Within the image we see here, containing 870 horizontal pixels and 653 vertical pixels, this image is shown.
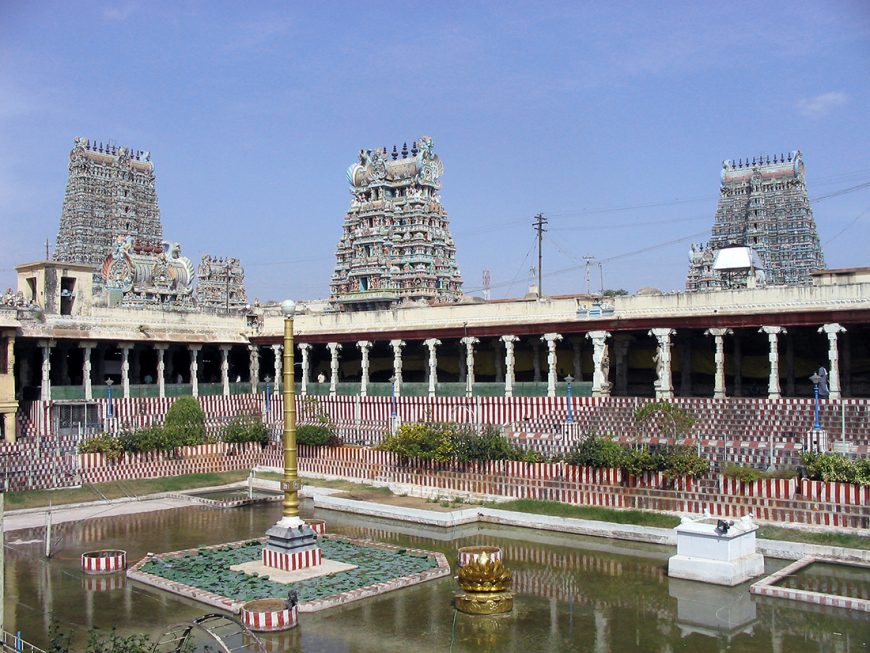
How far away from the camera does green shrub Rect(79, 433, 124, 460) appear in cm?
3719

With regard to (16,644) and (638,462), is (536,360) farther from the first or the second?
(16,644)

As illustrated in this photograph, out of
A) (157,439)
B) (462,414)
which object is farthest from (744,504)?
(157,439)

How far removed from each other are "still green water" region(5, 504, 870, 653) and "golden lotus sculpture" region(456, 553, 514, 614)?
33cm

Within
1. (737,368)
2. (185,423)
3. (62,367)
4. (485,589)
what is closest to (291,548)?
(485,589)

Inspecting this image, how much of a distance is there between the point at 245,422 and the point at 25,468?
11.1 meters

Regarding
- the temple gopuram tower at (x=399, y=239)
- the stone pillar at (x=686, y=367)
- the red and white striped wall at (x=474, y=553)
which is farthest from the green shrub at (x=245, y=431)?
the temple gopuram tower at (x=399, y=239)

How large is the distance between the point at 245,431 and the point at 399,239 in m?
33.5

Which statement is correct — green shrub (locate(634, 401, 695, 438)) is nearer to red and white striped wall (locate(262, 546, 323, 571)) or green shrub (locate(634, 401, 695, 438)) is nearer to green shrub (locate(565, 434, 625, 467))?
green shrub (locate(565, 434, 625, 467))

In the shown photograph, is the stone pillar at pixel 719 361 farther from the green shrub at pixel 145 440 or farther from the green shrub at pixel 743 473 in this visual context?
the green shrub at pixel 145 440

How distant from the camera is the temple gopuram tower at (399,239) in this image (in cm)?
7300

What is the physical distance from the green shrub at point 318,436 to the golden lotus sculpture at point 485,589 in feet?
64.8

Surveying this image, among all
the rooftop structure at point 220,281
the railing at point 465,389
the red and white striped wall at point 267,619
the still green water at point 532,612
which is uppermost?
the rooftop structure at point 220,281

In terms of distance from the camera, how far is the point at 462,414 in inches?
1497

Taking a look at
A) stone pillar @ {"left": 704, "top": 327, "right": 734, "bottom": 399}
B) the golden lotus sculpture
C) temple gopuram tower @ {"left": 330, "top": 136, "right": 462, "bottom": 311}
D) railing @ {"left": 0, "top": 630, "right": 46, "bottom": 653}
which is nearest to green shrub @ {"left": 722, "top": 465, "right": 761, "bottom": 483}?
the golden lotus sculpture
